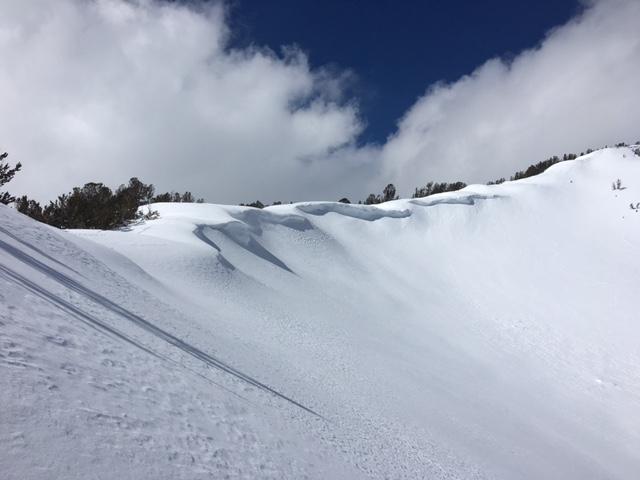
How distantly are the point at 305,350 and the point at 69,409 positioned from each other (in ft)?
17.3

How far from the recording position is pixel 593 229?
22391 millimetres

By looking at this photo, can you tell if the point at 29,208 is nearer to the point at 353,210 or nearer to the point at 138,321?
the point at 138,321

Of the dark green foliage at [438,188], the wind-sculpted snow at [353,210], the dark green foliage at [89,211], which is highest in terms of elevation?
the dark green foliage at [438,188]

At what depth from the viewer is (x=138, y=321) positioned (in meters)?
5.27

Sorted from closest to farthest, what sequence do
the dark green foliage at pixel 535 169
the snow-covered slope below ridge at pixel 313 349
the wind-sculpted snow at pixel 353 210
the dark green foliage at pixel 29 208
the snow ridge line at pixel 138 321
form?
the snow-covered slope below ridge at pixel 313 349 → the snow ridge line at pixel 138 321 → the dark green foliage at pixel 29 208 → the wind-sculpted snow at pixel 353 210 → the dark green foliage at pixel 535 169

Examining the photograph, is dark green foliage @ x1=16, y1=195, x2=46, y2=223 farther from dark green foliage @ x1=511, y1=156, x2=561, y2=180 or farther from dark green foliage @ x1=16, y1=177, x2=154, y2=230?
dark green foliage @ x1=511, y1=156, x2=561, y2=180

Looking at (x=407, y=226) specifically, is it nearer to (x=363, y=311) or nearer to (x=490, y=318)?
(x=490, y=318)

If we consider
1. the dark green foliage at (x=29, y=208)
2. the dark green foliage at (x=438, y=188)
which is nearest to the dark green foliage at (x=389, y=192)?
the dark green foliage at (x=438, y=188)

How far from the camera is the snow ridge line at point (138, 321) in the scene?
16.7 feet

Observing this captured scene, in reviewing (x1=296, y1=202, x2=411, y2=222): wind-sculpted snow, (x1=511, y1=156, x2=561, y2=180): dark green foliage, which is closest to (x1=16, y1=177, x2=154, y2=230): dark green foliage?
(x1=296, y1=202, x2=411, y2=222): wind-sculpted snow

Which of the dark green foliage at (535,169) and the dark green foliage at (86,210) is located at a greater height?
the dark green foliage at (535,169)

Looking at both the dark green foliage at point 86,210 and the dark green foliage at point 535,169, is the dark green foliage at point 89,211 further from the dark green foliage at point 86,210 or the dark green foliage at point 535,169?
the dark green foliage at point 535,169

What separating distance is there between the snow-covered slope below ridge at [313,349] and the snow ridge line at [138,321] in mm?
43

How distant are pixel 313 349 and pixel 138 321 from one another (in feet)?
12.4
